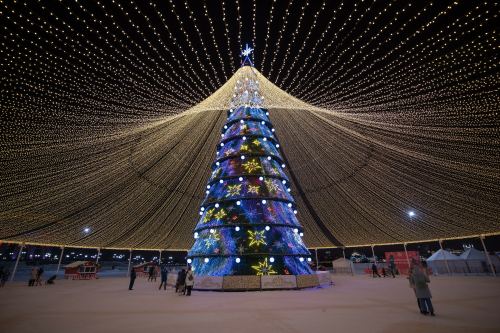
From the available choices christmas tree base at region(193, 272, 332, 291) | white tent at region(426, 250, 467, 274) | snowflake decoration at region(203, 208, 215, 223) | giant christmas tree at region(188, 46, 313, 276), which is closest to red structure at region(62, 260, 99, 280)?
snowflake decoration at region(203, 208, 215, 223)

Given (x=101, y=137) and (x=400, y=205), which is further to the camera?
(x=400, y=205)

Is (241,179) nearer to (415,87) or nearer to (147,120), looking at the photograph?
(147,120)

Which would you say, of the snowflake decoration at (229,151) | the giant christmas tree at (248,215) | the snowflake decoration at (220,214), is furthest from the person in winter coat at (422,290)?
the snowflake decoration at (229,151)

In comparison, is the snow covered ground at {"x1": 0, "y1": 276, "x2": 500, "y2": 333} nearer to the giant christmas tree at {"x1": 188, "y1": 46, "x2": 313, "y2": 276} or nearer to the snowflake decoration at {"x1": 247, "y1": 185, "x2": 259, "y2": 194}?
the giant christmas tree at {"x1": 188, "y1": 46, "x2": 313, "y2": 276}

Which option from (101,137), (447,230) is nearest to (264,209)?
(101,137)

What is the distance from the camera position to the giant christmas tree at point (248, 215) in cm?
969

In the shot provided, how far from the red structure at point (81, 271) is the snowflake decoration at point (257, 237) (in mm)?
20009

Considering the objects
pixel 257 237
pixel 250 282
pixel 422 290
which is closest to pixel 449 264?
pixel 257 237

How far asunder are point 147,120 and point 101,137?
2.53 m

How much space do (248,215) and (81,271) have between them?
72.1 feet

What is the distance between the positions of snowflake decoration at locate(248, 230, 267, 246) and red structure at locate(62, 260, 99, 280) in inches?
788

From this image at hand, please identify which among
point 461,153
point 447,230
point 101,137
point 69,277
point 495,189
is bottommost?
point 69,277

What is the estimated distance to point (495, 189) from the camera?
13.7m

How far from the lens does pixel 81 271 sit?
75.4 ft
